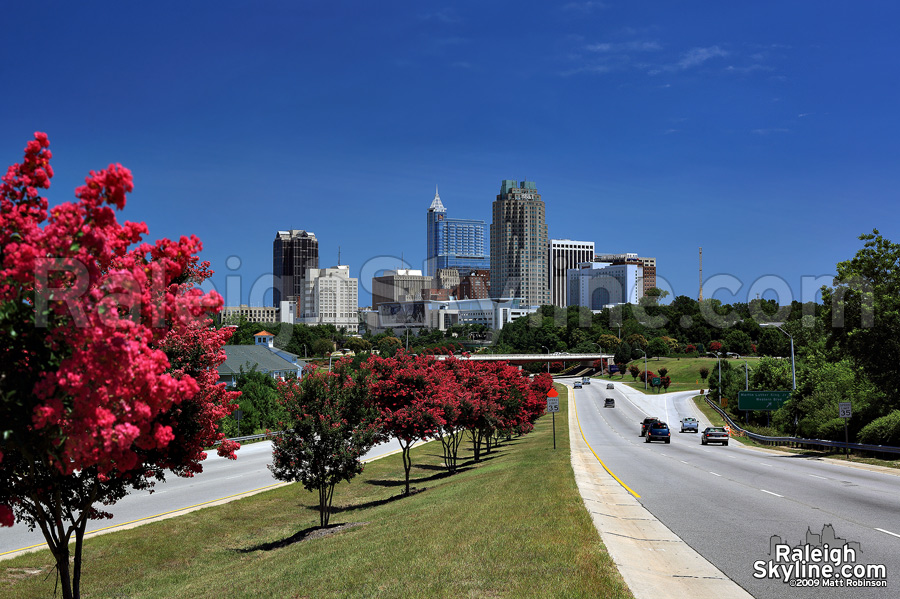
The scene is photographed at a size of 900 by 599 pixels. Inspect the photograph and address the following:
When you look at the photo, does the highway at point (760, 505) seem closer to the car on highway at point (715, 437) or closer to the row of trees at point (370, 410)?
the row of trees at point (370, 410)

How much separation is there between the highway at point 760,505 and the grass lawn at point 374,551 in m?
2.20

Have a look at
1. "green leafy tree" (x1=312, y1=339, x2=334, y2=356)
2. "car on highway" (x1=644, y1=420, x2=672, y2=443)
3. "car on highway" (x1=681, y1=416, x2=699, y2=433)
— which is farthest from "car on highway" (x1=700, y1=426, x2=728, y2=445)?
"green leafy tree" (x1=312, y1=339, x2=334, y2=356)

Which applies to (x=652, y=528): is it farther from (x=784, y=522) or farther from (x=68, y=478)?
(x=68, y=478)

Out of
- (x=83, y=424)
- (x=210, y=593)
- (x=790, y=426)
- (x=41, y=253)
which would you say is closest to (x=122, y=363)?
(x=83, y=424)

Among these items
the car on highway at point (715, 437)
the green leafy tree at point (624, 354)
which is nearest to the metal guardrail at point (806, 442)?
the car on highway at point (715, 437)

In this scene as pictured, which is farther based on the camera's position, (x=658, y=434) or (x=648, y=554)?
(x=658, y=434)

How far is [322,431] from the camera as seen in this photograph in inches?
854

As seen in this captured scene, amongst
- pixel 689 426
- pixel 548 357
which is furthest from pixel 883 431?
pixel 548 357

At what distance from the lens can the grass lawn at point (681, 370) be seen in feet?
428

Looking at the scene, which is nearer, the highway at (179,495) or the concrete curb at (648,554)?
the concrete curb at (648,554)

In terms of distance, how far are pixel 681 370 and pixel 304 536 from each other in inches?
5248

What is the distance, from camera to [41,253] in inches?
250

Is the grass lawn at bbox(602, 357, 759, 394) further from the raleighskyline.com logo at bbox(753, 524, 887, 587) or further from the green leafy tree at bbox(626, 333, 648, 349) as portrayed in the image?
the raleighskyline.com logo at bbox(753, 524, 887, 587)

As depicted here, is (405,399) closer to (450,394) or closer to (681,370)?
(450,394)
